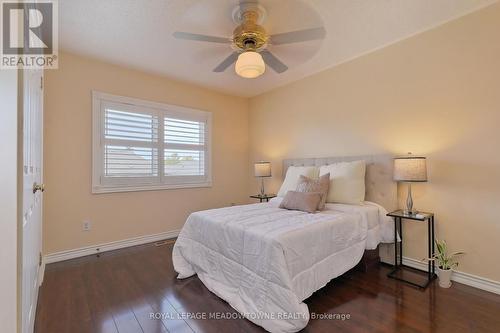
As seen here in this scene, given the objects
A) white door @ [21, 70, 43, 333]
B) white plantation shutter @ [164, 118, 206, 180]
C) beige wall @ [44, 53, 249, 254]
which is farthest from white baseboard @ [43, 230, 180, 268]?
white door @ [21, 70, 43, 333]

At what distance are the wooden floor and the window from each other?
1306mm

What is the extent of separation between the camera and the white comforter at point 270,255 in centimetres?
163

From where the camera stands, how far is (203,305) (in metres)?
1.94

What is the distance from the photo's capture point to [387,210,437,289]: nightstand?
2301mm

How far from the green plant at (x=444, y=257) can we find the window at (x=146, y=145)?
3.27m

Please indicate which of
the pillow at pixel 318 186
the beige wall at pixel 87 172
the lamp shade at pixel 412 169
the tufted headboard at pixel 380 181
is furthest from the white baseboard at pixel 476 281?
the beige wall at pixel 87 172

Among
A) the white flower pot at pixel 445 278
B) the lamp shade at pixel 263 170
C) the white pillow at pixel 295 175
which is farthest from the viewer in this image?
the lamp shade at pixel 263 170

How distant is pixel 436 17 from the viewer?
91.1 inches

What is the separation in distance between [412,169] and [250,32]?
2001 mm

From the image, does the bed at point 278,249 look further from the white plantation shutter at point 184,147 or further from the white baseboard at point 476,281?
the white plantation shutter at point 184,147

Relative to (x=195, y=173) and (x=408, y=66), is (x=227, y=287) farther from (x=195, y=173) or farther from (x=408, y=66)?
(x=408, y=66)

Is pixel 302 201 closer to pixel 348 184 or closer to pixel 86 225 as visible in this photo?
pixel 348 184

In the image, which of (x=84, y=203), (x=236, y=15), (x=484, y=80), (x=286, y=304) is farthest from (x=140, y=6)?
(x=484, y=80)

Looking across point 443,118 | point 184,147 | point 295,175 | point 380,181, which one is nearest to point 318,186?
point 295,175
